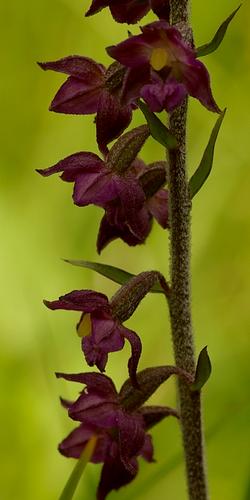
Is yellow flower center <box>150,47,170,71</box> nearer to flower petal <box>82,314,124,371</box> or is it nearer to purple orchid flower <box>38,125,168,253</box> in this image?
purple orchid flower <box>38,125,168,253</box>

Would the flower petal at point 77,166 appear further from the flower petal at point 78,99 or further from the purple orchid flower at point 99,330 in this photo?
the purple orchid flower at point 99,330

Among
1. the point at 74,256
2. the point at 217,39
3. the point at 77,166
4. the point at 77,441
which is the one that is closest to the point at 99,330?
the point at 77,166

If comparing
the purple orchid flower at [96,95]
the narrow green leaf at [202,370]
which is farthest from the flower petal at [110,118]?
the narrow green leaf at [202,370]

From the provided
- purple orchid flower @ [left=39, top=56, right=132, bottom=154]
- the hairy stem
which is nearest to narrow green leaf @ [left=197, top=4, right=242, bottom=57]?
the hairy stem

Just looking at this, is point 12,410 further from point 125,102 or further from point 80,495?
point 125,102

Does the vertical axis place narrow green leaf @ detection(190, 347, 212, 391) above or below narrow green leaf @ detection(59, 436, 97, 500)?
above

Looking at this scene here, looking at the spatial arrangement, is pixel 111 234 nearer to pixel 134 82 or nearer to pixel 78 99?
pixel 78 99

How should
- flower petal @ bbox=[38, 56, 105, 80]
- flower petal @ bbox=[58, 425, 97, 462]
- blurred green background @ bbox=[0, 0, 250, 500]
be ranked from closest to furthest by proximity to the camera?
1. flower petal @ bbox=[38, 56, 105, 80]
2. flower petal @ bbox=[58, 425, 97, 462]
3. blurred green background @ bbox=[0, 0, 250, 500]
